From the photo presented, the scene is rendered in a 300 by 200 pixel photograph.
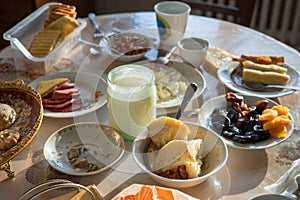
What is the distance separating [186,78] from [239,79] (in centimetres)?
17

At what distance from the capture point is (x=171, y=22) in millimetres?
1537

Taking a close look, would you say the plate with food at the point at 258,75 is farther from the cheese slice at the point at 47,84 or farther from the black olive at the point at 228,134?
the cheese slice at the point at 47,84

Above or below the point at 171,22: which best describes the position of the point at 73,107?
below

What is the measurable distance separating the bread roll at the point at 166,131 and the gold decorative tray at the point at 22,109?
0.27 m

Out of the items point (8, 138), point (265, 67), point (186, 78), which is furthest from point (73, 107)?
point (265, 67)

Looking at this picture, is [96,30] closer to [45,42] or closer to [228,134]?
[45,42]

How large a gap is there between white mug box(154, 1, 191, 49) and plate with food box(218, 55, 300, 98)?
25 centimetres

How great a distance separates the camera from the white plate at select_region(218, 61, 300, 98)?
1.29 meters

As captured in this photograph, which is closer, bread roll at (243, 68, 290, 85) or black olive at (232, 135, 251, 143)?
black olive at (232, 135, 251, 143)

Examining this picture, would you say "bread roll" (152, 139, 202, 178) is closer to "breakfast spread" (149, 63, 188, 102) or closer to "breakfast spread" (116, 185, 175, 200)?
"breakfast spread" (116, 185, 175, 200)

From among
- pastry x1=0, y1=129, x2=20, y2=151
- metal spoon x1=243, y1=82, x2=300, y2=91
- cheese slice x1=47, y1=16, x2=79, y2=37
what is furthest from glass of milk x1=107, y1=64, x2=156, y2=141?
cheese slice x1=47, y1=16, x2=79, y2=37

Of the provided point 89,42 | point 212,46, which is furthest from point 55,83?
point 212,46

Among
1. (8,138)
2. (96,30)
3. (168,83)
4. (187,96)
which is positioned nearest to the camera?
(8,138)

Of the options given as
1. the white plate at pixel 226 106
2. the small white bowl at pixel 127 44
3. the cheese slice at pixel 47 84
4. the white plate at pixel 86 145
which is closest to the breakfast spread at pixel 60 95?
the cheese slice at pixel 47 84
